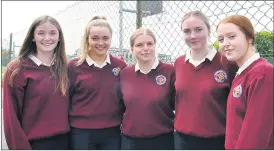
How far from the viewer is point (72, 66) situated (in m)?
2.43

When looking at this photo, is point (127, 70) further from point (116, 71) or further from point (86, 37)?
point (86, 37)

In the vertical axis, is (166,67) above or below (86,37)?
below

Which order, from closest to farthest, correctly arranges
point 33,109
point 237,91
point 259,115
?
point 259,115 → point 237,91 → point 33,109

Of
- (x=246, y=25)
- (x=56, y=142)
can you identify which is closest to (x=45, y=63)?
(x=56, y=142)

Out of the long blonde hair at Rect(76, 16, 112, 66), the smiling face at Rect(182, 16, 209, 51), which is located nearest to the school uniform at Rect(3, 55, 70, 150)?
the long blonde hair at Rect(76, 16, 112, 66)

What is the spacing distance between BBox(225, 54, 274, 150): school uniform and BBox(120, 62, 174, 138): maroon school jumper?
62cm

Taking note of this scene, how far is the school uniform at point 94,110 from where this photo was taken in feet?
7.50

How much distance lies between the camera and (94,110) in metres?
2.28

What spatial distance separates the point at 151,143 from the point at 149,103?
28 cm

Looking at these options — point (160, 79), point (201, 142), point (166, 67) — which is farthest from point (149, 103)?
point (201, 142)

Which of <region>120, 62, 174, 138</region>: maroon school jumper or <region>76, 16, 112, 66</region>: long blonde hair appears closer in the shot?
<region>120, 62, 174, 138</region>: maroon school jumper

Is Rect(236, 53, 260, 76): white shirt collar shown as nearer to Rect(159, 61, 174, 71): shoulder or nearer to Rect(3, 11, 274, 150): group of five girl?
Rect(3, 11, 274, 150): group of five girl

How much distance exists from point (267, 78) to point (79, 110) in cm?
127

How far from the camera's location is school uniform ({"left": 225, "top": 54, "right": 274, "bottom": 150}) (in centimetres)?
154
